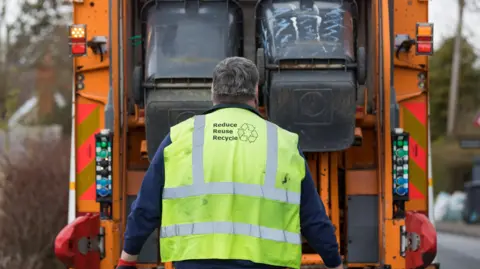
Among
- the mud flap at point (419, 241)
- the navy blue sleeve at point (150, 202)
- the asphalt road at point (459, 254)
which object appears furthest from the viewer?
the asphalt road at point (459, 254)

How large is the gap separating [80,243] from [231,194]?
98.2 inches

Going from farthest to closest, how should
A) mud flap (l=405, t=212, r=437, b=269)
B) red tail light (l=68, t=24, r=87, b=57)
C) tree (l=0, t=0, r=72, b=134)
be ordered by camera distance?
tree (l=0, t=0, r=72, b=134) < red tail light (l=68, t=24, r=87, b=57) < mud flap (l=405, t=212, r=437, b=269)

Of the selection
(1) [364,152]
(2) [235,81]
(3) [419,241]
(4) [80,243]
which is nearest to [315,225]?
(2) [235,81]

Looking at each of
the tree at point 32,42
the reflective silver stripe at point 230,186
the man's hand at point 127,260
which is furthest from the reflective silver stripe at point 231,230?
the tree at point 32,42

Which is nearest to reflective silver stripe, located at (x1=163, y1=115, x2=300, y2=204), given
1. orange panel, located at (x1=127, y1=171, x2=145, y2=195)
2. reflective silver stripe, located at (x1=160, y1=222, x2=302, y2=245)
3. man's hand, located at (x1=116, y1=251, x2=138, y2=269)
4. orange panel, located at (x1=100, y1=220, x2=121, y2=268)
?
reflective silver stripe, located at (x1=160, y1=222, x2=302, y2=245)

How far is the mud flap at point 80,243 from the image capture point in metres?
5.88

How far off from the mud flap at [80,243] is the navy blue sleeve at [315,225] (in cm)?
233

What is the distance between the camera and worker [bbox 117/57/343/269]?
3.68 m

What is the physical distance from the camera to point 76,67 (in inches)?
261

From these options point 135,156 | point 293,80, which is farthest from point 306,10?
point 135,156

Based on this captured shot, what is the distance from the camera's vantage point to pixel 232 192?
12.1 ft

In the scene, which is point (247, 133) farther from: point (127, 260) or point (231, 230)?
point (127, 260)

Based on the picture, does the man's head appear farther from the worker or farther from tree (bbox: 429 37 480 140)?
tree (bbox: 429 37 480 140)

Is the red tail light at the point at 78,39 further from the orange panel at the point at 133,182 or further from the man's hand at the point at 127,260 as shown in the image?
the man's hand at the point at 127,260
